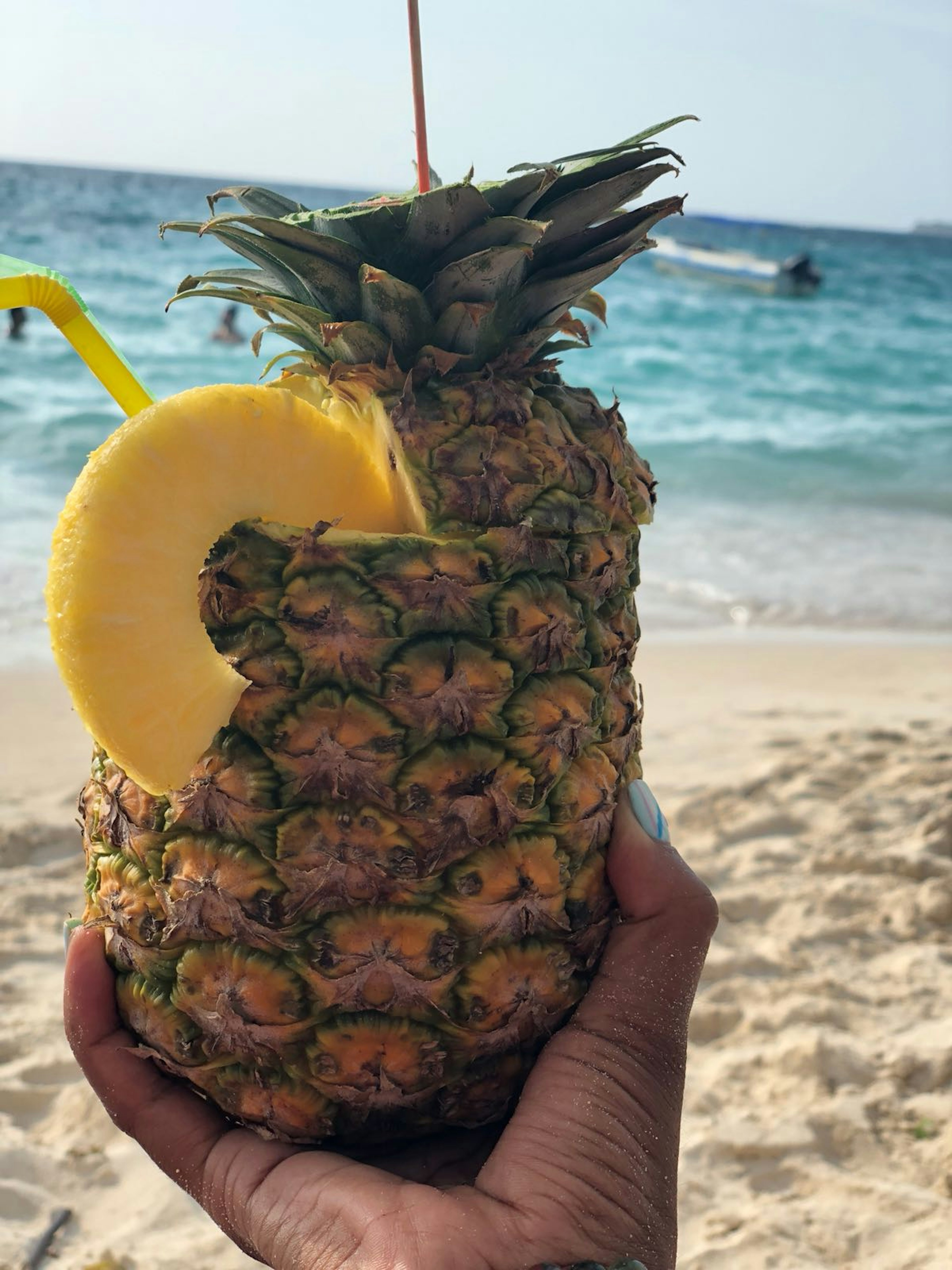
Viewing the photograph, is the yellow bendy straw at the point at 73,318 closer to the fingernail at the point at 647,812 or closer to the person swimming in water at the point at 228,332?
the fingernail at the point at 647,812

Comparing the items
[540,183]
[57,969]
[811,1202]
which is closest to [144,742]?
[540,183]

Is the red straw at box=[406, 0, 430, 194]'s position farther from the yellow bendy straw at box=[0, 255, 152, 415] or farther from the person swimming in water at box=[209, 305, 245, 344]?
the person swimming in water at box=[209, 305, 245, 344]

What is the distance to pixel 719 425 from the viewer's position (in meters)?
17.9

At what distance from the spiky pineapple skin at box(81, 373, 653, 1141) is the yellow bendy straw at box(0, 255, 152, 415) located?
46 cm

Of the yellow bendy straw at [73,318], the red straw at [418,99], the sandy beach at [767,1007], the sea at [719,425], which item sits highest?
the red straw at [418,99]

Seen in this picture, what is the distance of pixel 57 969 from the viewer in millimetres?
4230

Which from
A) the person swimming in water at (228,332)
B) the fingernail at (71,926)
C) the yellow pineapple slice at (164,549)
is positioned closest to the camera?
the yellow pineapple slice at (164,549)

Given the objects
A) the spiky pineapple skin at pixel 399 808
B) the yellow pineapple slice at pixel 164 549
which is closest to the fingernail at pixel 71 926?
the spiky pineapple skin at pixel 399 808

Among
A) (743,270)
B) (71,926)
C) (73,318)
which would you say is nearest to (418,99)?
(73,318)

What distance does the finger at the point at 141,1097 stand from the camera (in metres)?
2.09

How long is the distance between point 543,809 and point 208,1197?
3.20 ft

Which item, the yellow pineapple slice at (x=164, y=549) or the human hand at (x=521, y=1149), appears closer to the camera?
the yellow pineapple slice at (x=164, y=549)

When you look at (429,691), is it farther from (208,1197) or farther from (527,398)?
(208,1197)

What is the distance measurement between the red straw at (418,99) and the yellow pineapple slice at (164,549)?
0.55 metres
